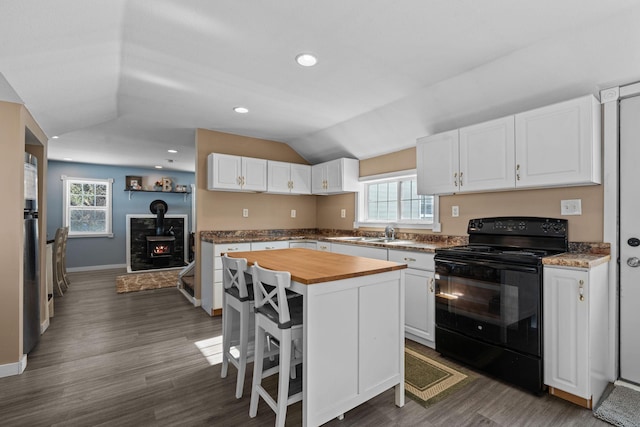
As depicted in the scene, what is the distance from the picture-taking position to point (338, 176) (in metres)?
4.58

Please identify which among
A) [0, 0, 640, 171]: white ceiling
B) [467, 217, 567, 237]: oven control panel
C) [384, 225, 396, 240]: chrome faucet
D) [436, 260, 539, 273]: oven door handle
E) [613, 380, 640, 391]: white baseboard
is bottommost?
[613, 380, 640, 391]: white baseboard

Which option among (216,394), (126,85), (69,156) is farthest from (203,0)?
(69,156)

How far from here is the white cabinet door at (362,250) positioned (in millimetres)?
3320

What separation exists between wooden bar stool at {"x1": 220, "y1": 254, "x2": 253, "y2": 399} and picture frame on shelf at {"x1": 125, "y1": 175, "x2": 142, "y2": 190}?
622 centimetres

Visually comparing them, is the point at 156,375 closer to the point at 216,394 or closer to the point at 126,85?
the point at 216,394

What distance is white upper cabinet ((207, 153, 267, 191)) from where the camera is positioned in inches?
161

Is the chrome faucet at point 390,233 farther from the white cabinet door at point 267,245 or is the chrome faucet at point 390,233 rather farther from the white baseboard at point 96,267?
the white baseboard at point 96,267

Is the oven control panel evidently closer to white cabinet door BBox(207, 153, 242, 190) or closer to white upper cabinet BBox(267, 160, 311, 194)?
white upper cabinet BBox(267, 160, 311, 194)

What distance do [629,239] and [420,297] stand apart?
61.6 inches

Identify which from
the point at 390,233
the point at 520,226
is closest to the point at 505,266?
the point at 520,226

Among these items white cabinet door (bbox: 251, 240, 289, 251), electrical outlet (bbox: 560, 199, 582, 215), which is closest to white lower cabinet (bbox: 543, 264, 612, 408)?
electrical outlet (bbox: 560, 199, 582, 215)

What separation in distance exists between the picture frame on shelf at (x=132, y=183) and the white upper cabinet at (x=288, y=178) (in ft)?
14.9

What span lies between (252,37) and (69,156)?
20.2 ft

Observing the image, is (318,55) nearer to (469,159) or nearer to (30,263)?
(469,159)
